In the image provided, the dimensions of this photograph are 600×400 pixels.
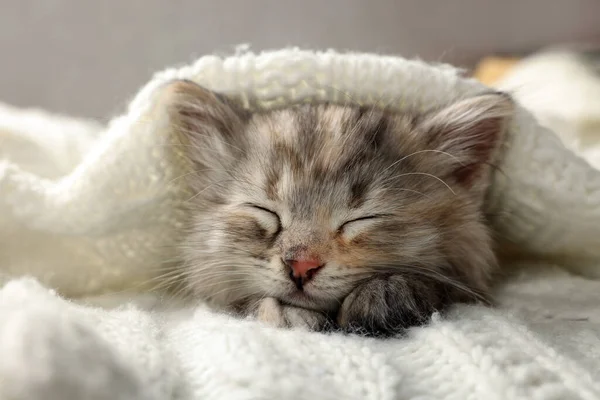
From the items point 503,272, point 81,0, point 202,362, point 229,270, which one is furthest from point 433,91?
point 81,0

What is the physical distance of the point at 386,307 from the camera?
2.77 ft

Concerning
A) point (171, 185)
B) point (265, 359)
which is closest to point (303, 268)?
point (265, 359)

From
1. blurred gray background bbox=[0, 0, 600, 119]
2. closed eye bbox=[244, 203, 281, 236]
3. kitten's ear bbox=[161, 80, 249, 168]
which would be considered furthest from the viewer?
blurred gray background bbox=[0, 0, 600, 119]

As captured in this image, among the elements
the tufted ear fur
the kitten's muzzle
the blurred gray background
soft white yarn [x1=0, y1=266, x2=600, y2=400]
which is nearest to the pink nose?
the kitten's muzzle

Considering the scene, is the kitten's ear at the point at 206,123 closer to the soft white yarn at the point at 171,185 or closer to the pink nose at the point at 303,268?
the soft white yarn at the point at 171,185

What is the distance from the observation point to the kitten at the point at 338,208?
0.89 m

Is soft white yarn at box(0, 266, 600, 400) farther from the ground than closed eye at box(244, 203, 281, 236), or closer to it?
closer to it

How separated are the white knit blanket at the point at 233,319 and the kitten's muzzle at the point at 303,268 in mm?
115

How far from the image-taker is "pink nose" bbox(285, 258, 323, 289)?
0.88 m

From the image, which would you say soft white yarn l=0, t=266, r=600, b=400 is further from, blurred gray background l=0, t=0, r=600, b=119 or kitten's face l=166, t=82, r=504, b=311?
blurred gray background l=0, t=0, r=600, b=119

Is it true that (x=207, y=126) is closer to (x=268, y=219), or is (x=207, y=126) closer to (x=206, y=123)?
(x=206, y=123)

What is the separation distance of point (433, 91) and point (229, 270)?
20.4 inches

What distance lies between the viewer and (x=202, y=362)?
2.20 ft

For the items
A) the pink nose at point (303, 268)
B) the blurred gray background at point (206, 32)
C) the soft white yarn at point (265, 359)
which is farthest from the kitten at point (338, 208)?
the blurred gray background at point (206, 32)
